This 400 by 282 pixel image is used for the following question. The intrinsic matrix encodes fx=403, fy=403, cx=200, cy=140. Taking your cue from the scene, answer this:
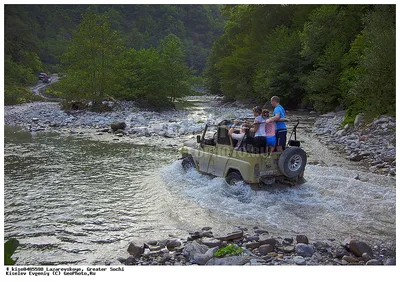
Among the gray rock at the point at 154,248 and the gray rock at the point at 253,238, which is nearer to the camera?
the gray rock at the point at 154,248

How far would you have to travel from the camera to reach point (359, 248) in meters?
6.26

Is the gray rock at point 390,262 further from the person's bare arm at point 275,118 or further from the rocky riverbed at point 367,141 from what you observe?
the rocky riverbed at point 367,141

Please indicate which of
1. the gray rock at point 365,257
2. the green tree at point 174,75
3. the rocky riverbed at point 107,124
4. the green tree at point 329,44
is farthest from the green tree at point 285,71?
the gray rock at point 365,257

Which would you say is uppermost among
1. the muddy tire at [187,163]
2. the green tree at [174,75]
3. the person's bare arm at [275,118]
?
the green tree at [174,75]

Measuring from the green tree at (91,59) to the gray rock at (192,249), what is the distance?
2900 cm

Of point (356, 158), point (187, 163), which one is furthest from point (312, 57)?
point (187, 163)

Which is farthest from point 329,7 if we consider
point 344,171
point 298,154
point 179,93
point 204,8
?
A: point 204,8

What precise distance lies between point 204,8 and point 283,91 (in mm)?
121551

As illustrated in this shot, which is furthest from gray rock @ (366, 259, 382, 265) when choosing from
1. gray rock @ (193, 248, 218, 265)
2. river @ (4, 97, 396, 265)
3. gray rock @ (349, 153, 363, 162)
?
gray rock @ (349, 153, 363, 162)

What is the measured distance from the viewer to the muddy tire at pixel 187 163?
12.0 m

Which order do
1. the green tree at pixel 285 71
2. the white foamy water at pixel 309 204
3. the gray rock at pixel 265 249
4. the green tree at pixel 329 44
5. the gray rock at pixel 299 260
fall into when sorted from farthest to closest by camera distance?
the green tree at pixel 285 71 < the green tree at pixel 329 44 < the white foamy water at pixel 309 204 < the gray rock at pixel 265 249 < the gray rock at pixel 299 260

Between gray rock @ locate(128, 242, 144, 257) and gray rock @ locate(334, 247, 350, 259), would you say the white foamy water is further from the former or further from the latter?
gray rock @ locate(128, 242, 144, 257)

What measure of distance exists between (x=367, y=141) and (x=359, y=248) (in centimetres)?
1220

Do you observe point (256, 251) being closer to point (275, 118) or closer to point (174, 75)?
point (275, 118)
